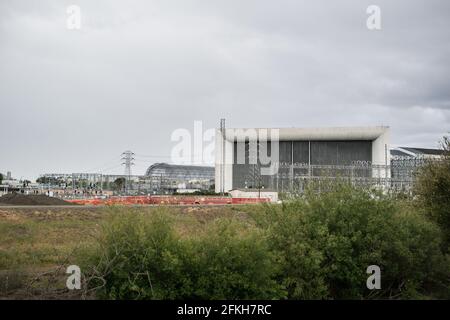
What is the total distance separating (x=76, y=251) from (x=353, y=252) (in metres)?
8.69

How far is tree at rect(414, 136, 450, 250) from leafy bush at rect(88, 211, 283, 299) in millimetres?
11445

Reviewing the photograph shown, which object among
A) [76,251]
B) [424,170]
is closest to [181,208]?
[424,170]

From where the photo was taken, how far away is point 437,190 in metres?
22.8

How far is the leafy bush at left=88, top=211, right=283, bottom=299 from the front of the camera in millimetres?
12633

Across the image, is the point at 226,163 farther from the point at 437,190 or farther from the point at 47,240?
the point at 437,190

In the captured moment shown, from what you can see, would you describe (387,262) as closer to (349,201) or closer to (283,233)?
(349,201)

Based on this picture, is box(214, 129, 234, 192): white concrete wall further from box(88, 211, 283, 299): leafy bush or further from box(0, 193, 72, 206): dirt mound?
box(88, 211, 283, 299): leafy bush

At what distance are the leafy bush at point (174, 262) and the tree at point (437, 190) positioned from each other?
11.4 meters

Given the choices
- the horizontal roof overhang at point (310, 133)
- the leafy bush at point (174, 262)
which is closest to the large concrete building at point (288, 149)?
the horizontal roof overhang at point (310, 133)

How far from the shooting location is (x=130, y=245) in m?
12.8

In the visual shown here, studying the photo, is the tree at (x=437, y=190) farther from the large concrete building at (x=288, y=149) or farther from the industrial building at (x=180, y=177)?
the industrial building at (x=180, y=177)

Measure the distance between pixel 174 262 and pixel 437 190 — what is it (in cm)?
1506

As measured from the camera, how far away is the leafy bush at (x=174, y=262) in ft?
41.4

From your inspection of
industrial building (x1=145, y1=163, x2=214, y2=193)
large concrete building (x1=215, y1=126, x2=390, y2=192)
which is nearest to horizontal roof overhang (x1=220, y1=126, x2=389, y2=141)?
large concrete building (x1=215, y1=126, x2=390, y2=192)
